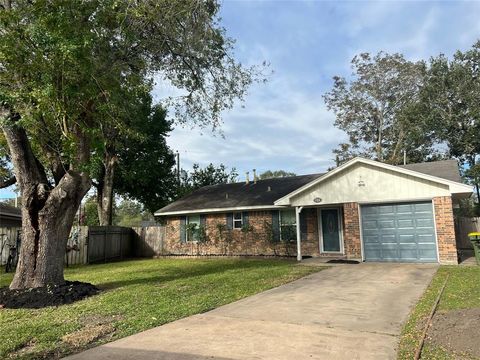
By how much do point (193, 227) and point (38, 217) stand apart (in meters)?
12.2

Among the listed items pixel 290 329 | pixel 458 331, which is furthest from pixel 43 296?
pixel 458 331

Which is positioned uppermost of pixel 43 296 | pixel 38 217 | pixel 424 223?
pixel 38 217

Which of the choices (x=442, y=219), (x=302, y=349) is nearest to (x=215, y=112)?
(x=442, y=219)

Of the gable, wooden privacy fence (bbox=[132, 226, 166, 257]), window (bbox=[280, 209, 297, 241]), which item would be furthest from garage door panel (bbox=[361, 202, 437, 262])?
wooden privacy fence (bbox=[132, 226, 166, 257])

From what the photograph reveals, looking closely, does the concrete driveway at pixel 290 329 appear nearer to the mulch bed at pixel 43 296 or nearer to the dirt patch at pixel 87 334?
the dirt patch at pixel 87 334

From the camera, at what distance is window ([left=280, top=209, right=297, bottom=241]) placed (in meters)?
18.2

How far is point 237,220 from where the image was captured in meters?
20.2

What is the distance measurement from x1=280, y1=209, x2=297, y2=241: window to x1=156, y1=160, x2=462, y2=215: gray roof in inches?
35.5

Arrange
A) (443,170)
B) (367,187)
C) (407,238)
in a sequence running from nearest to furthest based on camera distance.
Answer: (407,238) < (367,187) < (443,170)

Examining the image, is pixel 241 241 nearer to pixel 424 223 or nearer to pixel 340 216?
pixel 340 216

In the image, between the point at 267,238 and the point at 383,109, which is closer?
the point at 267,238

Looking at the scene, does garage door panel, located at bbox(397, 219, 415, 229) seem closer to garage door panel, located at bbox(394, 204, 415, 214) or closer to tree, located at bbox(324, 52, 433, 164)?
garage door panel, located at bbox(394, 204, 415, 214)

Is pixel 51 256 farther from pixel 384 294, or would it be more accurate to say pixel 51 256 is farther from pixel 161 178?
pixel 161 178

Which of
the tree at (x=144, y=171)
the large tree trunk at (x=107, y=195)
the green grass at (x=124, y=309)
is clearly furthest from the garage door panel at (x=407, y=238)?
the large tree trunk at (x=107, y=195)
